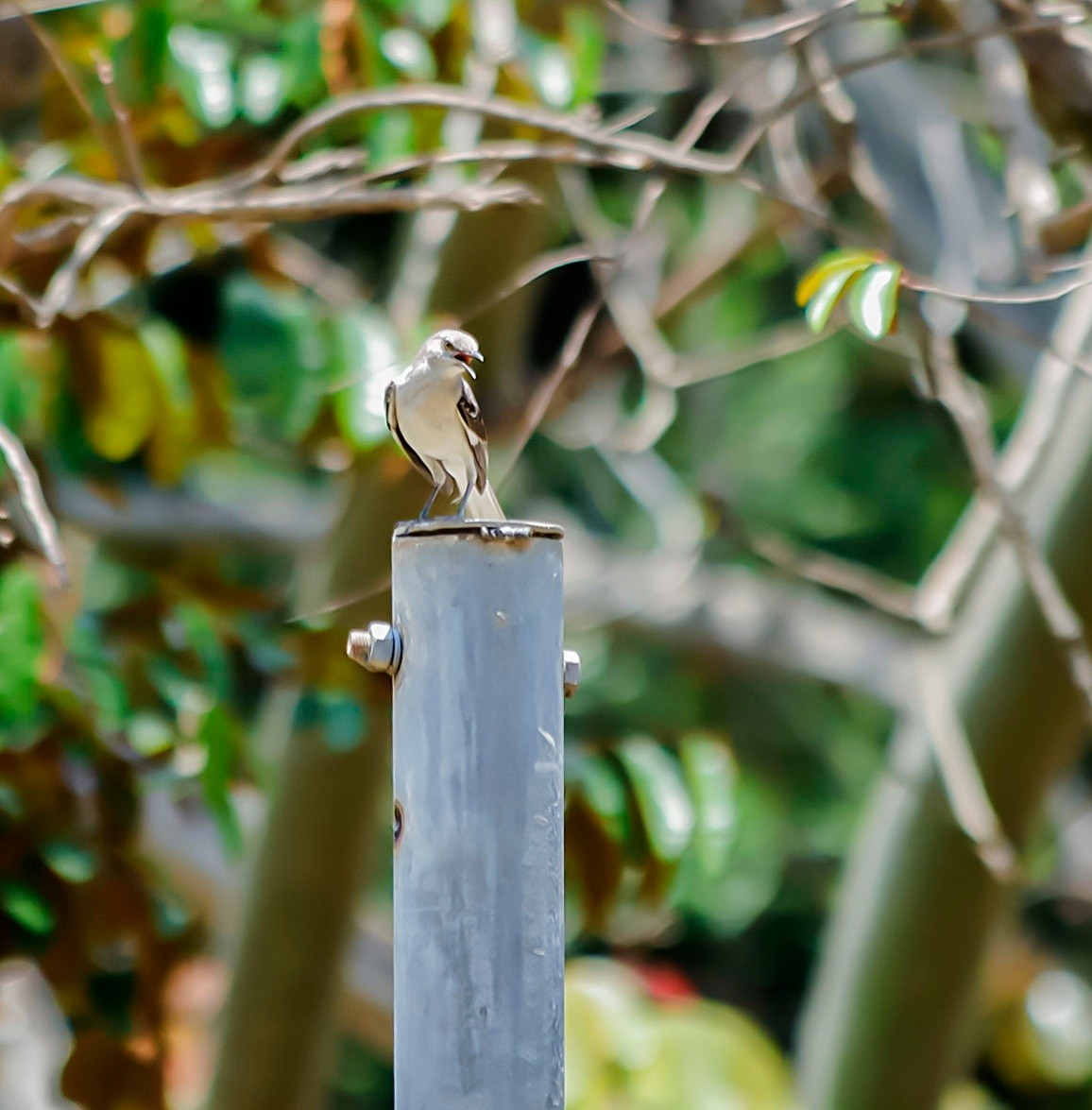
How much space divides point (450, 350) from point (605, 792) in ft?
2.39

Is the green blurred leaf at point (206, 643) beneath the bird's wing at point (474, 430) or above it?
beneath

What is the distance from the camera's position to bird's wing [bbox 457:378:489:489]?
3.35 ft

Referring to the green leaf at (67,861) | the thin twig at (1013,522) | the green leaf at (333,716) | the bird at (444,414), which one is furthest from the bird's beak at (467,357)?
the green leaf at (67,861)

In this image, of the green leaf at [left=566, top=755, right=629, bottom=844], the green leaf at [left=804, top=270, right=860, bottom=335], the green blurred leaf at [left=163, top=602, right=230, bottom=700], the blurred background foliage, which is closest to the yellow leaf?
the blurred background foliage

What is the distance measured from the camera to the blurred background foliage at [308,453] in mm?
1627

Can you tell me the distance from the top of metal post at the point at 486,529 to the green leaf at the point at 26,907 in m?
0.88

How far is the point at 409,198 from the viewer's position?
1.34 metres

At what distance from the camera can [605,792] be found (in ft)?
5.37

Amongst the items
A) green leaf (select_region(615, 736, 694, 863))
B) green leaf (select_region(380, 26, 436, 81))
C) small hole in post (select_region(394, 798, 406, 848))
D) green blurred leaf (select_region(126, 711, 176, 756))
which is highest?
green leaf (select_region(380, 26, 436, 81))

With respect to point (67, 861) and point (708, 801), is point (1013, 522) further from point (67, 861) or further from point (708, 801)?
point (67, 861)

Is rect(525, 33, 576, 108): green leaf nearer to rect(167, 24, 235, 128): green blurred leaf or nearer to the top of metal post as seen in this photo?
rect(167, 24, 235, 128): green blurred leaf

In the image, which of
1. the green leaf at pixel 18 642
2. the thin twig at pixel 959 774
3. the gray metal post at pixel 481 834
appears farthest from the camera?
the thin twig at pixel 959 774

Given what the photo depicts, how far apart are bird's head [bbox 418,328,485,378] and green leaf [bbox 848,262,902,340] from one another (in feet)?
0.86

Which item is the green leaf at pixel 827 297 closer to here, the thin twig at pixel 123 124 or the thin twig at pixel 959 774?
the thin twig at pixel 123 124
